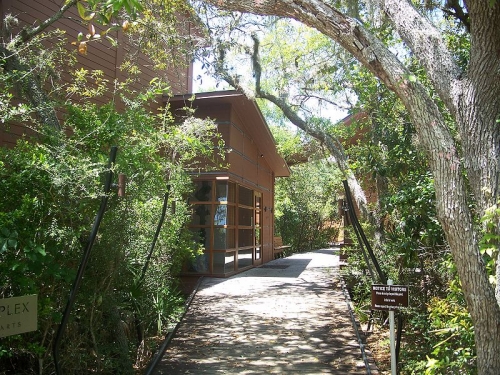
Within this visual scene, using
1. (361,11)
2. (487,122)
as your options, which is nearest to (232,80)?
(361,11)

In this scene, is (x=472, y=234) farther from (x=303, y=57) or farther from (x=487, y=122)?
A: (x=303, y=57)

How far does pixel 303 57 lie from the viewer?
51.6 ft

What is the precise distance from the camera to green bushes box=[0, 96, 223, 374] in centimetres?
386

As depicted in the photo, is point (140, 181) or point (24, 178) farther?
point (140, 181)

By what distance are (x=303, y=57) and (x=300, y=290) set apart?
333 inches

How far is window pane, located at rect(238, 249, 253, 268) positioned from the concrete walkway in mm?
2602

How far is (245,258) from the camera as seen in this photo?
14383mm

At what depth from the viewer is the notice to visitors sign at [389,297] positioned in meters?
4.76

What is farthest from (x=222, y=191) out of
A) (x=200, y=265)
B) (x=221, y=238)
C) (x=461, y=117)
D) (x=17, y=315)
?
(x=17, y=315)

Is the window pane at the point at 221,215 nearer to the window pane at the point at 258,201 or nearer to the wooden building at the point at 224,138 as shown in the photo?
the wooden building at the point at 224,138

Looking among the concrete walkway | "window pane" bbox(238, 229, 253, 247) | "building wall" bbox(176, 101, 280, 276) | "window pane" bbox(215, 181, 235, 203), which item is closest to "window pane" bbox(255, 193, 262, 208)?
"building wall" bbox(176, 101, 280, 276)

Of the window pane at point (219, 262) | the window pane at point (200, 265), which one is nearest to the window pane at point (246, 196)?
the window pane at point (219, 262)

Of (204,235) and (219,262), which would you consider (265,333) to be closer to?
(219,262)

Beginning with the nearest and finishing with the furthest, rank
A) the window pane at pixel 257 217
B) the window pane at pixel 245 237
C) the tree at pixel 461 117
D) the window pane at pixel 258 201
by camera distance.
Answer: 1. the tree at pixel 461 117
2. the window pane at pixel 245 237
3. the window pane at pixel 258 201
4. the window pane at pixel 257 217
